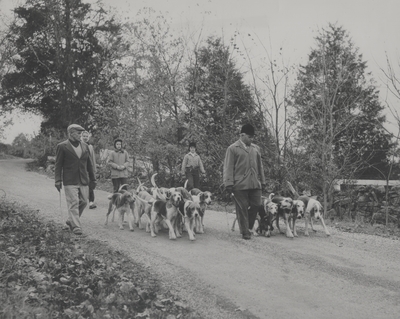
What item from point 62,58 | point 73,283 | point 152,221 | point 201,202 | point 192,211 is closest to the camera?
point 73,283

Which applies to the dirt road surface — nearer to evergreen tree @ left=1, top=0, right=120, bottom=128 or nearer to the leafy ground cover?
the leafy ground cover

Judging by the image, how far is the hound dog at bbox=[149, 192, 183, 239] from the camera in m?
8.96

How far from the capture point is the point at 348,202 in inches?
736

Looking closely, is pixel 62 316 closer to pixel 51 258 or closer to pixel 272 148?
pixel 51 258

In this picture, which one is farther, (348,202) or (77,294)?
(348,202)

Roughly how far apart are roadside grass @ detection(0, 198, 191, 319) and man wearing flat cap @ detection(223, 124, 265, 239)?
2.90m

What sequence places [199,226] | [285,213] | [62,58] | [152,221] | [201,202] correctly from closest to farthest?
1. [285,213]
2. [152,221]
3. [199,226]
4. [201,202]
5. [62,58]

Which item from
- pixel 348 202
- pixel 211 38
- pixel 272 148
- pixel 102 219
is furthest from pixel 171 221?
pixel 211 38

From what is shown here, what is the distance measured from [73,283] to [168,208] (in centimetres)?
366

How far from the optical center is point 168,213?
8.96 m

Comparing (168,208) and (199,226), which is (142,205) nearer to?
(168,208)

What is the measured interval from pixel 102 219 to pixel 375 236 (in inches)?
268

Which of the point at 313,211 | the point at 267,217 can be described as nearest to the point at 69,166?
the point at 267,217

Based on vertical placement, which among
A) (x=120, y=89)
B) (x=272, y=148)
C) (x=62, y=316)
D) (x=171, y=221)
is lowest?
(x=62, y=316)
